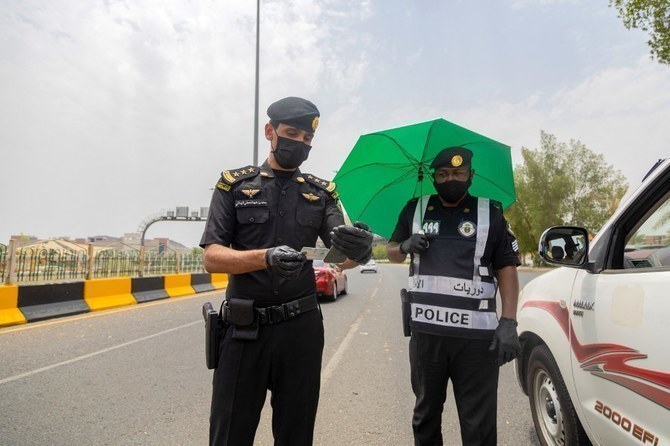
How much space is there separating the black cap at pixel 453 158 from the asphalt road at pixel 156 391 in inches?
81.2

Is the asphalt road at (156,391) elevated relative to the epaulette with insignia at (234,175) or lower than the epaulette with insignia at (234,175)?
lower

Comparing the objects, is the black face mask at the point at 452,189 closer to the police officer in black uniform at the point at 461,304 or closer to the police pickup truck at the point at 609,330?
the police officer in black uniform at the point at 461,304

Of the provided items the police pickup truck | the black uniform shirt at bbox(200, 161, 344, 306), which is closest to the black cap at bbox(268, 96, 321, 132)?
the black uniform shirt at bbox(200, 161, 344, 306)

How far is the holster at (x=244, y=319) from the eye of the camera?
187 cm

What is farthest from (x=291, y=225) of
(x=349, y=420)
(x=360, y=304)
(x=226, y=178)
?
(x=360, y=304)

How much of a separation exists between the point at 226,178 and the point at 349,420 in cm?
247

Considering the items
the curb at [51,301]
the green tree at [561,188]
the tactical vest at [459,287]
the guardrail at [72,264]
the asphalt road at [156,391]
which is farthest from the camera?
the green tree at [561,188]

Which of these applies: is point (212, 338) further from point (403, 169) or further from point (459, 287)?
point (403, 169)

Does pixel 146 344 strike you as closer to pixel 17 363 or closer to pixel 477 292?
pixel 17 363

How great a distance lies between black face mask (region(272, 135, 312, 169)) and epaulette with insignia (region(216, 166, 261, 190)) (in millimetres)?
131

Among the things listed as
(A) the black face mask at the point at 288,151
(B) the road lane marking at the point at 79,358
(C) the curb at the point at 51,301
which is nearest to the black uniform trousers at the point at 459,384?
(A) the black face mask at the point at 288,151

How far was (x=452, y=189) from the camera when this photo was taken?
2.43m

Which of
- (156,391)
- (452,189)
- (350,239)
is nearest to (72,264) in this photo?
(156,391)

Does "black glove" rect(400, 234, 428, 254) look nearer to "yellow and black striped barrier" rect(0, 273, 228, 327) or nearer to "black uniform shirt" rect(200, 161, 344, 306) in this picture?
"black uniform shirt" rect(200, 161, 344, 306)
